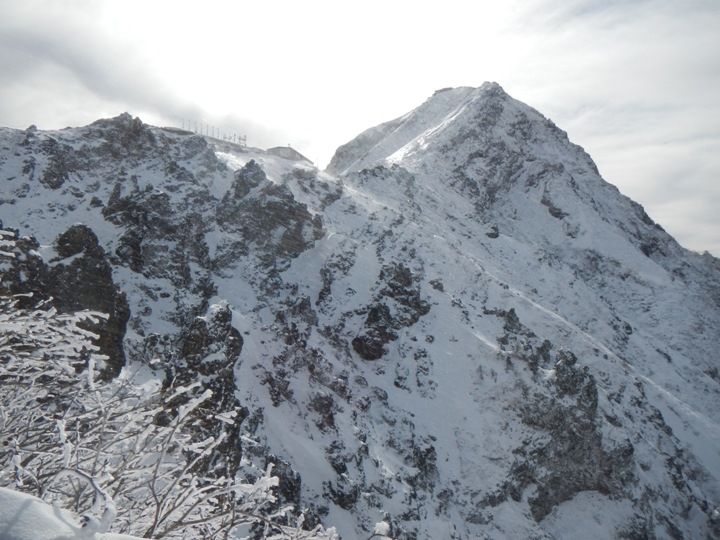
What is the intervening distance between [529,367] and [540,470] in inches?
241

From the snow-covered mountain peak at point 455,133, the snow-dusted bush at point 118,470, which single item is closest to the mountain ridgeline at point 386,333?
the snow-dusted bush at point 118,470

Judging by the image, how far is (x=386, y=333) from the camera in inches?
1246

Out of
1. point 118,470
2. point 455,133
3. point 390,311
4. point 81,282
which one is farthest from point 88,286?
point 455,133

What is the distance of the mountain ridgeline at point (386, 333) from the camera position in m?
20.4

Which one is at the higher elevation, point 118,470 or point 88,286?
point 118,470

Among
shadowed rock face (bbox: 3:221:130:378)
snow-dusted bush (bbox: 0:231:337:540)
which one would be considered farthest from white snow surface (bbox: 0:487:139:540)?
shadowed rock face (bbox: 3:221:130:378)

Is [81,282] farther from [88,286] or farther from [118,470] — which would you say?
[118,470]

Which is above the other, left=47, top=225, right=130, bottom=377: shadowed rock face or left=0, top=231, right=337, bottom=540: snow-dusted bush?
left=0, top=231, right=337, bottom=540: snow-dusted bush

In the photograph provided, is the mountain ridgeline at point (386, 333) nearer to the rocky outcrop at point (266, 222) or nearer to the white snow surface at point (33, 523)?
the rocky outcrop at point (266, 222)

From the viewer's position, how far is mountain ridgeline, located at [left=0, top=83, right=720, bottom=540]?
2039cm

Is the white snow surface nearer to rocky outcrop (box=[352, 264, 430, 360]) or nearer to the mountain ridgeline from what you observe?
the mountain ridgeline

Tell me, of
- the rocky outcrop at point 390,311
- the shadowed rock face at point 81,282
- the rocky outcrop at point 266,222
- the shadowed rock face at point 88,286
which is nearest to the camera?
the shadowed rock face at point 81,282

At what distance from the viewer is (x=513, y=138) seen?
233 feet

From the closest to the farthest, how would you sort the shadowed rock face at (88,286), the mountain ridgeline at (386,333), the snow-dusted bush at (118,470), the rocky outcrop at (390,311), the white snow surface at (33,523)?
1. the white snow surface at (33,523)
2. the snow-dusted bush at (118,470)
3. the shadowed rock face at (88,286)
4. the mountain ridgeline at (386,333)
5. the rocky outcrop at (390,311)
